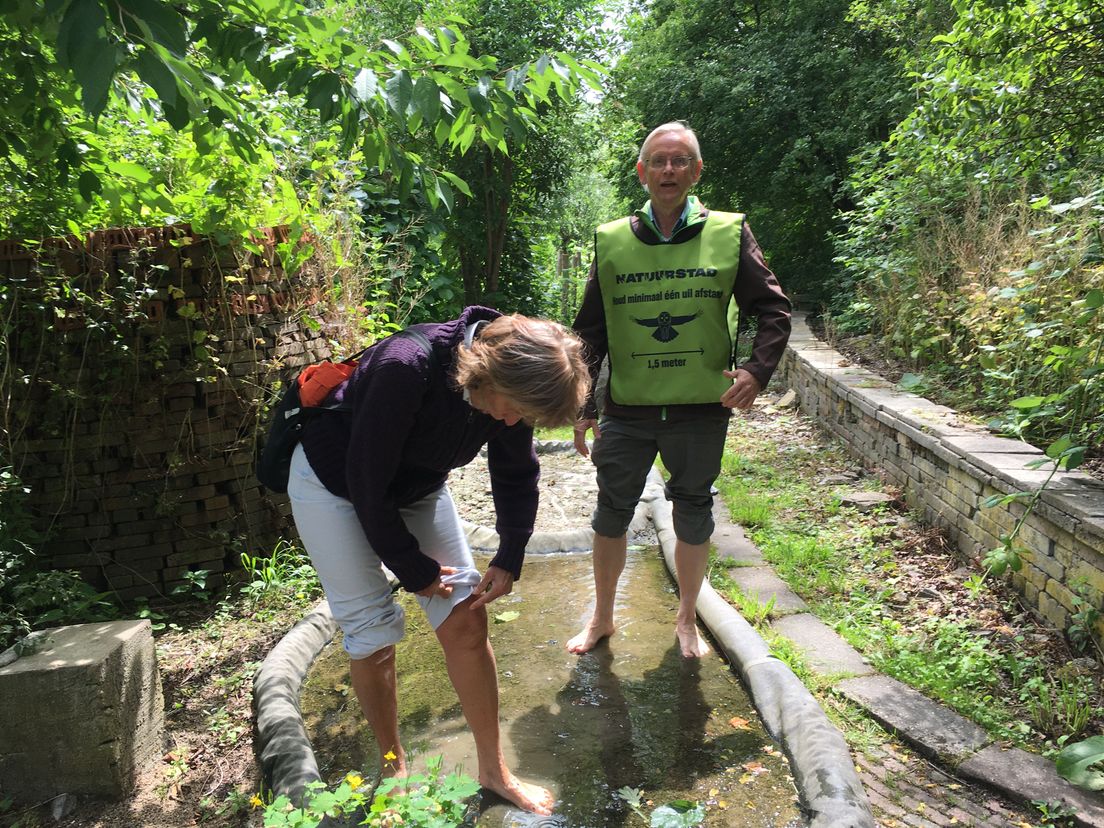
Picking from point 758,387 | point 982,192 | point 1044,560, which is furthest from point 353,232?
point 982,192

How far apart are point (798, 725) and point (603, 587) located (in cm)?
98

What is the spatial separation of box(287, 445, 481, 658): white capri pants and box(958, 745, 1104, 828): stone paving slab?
5.24 feet

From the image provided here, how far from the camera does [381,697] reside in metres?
2.20

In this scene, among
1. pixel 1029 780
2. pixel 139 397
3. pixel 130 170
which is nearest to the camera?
pixel 1029 780

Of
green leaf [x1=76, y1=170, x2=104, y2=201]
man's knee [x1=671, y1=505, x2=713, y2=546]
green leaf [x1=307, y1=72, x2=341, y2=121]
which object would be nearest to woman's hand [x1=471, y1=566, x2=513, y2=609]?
man's knee [x1=671, y1=505, x2=713, y2=546]

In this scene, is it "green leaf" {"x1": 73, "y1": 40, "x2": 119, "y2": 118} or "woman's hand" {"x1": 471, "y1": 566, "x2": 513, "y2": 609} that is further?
"woman's hand" {"x1": 471, "y1": 566, "x2": 513, "y2": 609}

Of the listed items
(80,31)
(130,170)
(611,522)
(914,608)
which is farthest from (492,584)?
(130,170)

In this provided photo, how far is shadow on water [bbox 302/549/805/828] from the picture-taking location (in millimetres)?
2244

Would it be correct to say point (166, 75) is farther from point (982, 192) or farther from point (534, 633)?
point (982, 192)

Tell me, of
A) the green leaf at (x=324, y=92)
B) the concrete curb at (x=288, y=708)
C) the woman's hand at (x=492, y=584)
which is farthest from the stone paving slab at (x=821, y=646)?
the green leaf at (x=324, y=92)

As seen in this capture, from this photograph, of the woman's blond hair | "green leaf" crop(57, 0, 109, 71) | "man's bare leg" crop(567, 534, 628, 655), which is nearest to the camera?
"green leaf" crop(57, 0, 109, 71)

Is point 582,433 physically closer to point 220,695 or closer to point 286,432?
point 286,432

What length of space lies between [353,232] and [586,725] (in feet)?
11.9

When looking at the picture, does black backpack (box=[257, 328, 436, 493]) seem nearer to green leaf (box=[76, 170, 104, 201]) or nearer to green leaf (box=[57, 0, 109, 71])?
green leaf (box=[57, 0, 109, 71])
